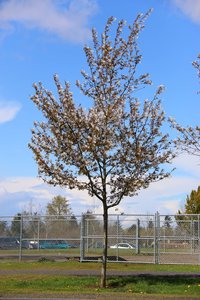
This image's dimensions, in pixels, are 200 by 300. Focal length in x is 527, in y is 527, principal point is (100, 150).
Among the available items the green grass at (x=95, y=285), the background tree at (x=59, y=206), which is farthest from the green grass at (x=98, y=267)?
the background tree at (x=59, y=206)

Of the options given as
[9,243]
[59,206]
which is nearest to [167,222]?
[9,243]

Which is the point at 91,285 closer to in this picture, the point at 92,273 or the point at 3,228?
the point at 92,273

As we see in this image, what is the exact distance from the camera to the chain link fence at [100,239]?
2439cm

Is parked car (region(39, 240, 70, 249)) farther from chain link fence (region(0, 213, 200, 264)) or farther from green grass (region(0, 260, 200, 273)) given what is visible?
green grass (region(0, 260, 200, 273))

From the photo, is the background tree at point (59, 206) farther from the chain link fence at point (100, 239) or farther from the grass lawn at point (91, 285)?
the grass lawn at point (91, 285)

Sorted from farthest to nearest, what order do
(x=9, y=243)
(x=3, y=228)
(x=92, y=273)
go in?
(x=9, y=243) → (x=3, y=228) → (x=92, y=273)

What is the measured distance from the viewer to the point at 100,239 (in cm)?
2702

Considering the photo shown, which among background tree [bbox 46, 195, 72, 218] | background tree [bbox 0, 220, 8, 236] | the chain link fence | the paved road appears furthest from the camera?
background tree [bbox 46, 195, 72, 218]

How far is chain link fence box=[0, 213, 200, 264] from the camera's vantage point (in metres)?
24.4

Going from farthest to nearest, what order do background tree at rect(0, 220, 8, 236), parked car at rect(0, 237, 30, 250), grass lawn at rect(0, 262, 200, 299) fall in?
parked car at rect(0, 237, 30, 250) < background tree at rect(0, 220, 8, 236) < grass lawn at rect(0, 262, 200, 299)

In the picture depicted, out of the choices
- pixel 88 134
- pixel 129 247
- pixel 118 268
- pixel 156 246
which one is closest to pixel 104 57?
pixel 88 134

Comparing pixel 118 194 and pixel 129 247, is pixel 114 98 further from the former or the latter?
pixel 129 247

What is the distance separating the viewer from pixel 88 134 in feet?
50.4

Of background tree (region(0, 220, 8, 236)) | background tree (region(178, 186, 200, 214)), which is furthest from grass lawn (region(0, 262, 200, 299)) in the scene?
background tree (region(178, 186, 200, 214))
